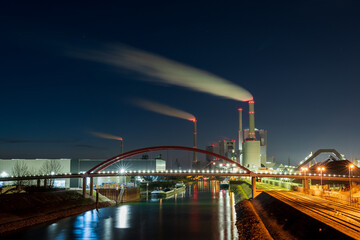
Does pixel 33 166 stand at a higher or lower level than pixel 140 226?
higher

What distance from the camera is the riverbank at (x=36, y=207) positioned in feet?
145

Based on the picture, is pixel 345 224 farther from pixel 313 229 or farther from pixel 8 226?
pixel 8 226

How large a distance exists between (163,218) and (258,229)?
21.3 meters

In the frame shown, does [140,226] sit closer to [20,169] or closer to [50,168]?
[20,169]

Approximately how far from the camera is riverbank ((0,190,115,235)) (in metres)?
44.2

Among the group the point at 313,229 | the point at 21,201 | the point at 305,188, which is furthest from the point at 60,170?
the point at 313,229

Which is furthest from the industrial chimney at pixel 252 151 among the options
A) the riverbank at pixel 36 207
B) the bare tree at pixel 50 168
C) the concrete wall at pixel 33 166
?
the riverbank at pixel 36 207

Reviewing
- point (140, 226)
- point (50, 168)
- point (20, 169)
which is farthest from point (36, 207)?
point (50, 168)

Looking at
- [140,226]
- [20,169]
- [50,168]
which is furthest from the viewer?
[50,168]

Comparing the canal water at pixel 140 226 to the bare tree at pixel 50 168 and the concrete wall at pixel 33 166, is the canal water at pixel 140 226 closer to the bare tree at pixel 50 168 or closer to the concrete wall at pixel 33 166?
the concrete wall at pixel 33 166

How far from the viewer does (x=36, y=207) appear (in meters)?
52.7

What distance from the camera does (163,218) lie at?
55.5 m

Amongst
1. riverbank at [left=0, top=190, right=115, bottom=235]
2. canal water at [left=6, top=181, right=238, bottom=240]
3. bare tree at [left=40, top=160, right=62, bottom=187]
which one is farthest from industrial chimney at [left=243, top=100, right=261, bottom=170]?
riverbank at [left=0, top=190, right=115, bottom=235]

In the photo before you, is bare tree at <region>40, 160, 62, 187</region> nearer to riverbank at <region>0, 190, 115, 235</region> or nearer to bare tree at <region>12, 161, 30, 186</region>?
bare tree at <region>12, 161, 30, 186</region>
